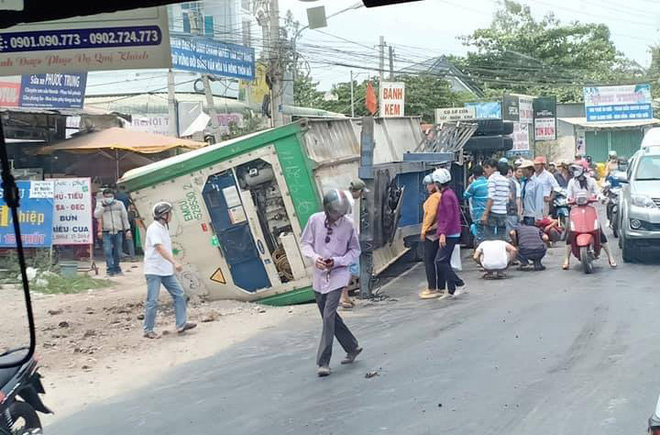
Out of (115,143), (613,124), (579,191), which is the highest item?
(613,124)

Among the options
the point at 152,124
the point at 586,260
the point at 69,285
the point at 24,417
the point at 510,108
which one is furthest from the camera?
the point at 510,108

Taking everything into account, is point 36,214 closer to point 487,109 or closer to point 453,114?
point 453,114

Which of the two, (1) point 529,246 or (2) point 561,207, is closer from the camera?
(1) point 529,246

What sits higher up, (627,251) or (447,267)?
(447,267)

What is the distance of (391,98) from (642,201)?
15594 millimetres

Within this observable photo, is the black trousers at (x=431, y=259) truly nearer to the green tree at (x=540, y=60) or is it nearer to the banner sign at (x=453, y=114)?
the banner sign at (x=453, y=114)

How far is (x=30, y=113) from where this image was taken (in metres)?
20.0

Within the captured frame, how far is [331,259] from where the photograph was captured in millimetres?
8328

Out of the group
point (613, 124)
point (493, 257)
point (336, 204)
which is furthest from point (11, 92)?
Result: point (613, 124)

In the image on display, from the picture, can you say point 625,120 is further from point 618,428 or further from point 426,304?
point 618,428

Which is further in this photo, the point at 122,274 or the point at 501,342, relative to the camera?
the point at 122,274

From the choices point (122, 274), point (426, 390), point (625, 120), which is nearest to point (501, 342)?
point (426, 390)

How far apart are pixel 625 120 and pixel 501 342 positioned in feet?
130

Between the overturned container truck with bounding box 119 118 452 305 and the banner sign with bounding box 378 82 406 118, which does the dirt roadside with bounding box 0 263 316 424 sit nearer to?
the overturned container truck with bounding box 119 118 452 305
